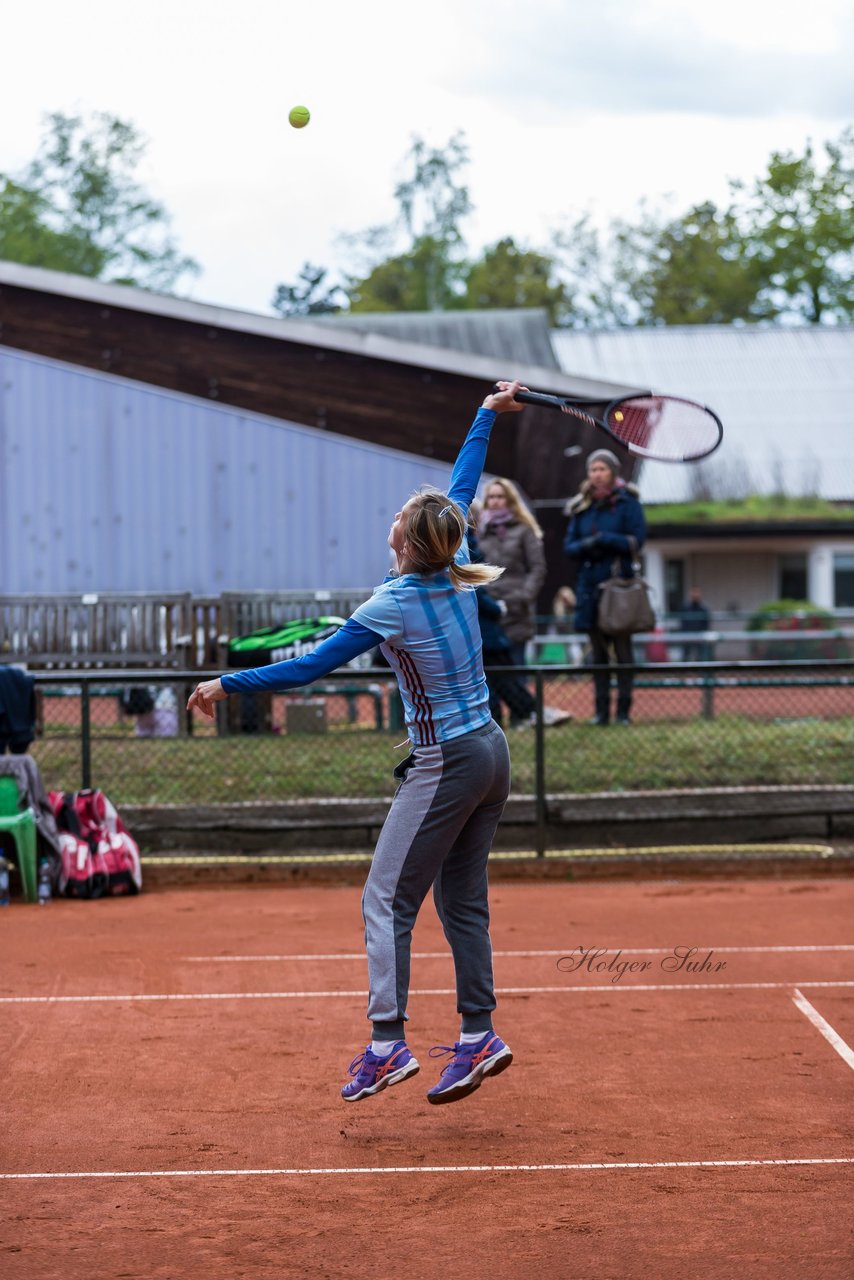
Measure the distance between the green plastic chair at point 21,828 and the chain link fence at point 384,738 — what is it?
1.00 m

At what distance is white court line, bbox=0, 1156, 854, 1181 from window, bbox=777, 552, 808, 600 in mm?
29368

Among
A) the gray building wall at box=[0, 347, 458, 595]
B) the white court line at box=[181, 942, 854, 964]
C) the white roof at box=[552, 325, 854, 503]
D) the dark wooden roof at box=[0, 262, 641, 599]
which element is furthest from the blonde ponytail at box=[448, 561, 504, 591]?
the white roof at box=[552, 325, 854, 503]

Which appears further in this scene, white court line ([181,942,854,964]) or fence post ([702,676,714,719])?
fence post ([702,676,714,719])

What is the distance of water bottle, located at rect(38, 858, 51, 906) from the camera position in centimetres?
1009

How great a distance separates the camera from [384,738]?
41.0 ft

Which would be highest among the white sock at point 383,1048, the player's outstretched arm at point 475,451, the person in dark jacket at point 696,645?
the player's outstretched arm at point 475,451

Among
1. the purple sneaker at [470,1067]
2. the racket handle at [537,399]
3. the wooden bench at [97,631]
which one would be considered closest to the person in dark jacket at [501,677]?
the wooden bench at [97,631]

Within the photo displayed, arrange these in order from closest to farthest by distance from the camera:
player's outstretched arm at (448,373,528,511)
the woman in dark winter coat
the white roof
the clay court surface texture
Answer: the clay court surface texture → player's outstretched arm at (448,373,528,511) → the woman in dark winter coat → the white roof

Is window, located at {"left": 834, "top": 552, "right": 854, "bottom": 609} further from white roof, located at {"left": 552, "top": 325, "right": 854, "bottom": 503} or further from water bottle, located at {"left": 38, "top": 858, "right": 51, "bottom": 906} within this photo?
water bottle, located at {"left": 38, "top": 858, "right": 51, "bottom": 906}

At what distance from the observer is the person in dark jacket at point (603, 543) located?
12.4 m

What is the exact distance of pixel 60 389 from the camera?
61.0 feet

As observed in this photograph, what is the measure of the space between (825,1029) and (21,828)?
527cm

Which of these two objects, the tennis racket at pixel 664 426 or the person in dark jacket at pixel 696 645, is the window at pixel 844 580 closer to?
the person in dark jacket at pixel 696 645

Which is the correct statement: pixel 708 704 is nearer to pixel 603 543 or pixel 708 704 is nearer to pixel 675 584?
pixel 603 543
